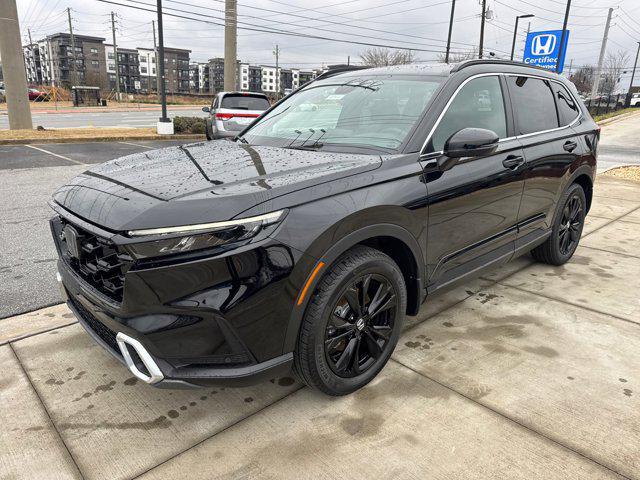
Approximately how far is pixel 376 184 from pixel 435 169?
53 cm

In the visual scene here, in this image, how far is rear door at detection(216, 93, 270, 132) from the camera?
1234 cm

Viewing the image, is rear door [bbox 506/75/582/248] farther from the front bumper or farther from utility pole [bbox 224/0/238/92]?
utility pole [bbox 224/0/238/92]

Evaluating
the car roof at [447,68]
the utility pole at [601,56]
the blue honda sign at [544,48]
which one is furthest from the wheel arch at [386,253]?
the utility pole at [601,56]

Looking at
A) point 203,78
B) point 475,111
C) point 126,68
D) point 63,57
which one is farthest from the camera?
point 203,78

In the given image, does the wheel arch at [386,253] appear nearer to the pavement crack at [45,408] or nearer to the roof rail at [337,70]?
the pavement crack at [45,408]

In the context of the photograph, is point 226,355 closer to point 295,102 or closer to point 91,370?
point 91,370

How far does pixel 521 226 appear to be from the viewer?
3.89 m

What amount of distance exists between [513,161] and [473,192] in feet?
2.00

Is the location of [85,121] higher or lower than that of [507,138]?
lower

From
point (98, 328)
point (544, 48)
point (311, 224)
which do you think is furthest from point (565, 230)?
point (544, 48)

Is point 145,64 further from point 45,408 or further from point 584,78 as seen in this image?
point 45,408

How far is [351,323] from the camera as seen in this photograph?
2619 mm

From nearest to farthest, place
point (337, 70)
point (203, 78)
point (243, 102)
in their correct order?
point (337, 70) < point (243, 102) < point (203, 78)

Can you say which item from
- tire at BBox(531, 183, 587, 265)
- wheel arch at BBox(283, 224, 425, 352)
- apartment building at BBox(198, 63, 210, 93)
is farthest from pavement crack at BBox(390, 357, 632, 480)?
apartment building at BBox(198, 63, 210, 93)
